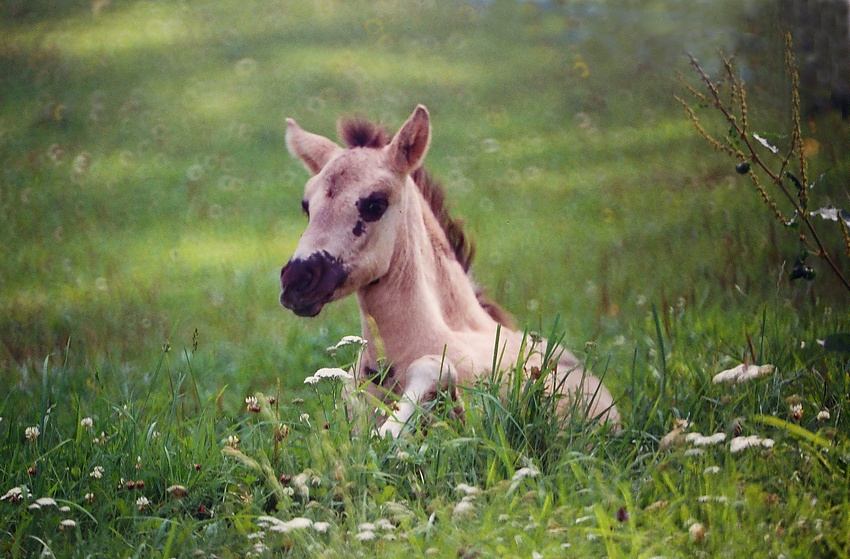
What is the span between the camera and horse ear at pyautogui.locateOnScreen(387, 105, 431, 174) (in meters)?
4.29

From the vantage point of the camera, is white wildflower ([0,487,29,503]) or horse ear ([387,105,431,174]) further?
horse ear ([387,105,431,174])

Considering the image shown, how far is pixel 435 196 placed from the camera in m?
4.68

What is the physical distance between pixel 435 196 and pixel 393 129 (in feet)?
3.10

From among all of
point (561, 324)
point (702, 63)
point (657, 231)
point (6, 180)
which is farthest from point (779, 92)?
point (6, 180)

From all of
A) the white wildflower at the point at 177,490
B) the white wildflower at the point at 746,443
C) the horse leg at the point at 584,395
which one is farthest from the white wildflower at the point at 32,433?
the white wildflower at the point at 746,443

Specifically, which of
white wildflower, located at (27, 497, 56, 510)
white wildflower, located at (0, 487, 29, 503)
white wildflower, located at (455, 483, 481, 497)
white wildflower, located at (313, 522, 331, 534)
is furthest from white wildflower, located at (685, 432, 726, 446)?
white wildflower, located at (0, 487, 29, 503)

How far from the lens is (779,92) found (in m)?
5.85

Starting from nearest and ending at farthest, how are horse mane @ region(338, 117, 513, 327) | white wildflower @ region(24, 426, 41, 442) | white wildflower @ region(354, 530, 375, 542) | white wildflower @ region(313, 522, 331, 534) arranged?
white wildflower @ region(354, 530, 375, 542)
white wildflower @ region(313, 522, 331, 534)
white wildflower @ region(24, 426, 41, 442)
horse mane @ region(338, 117, 513, 327)

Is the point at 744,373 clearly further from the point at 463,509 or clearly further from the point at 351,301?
the point at 351,301

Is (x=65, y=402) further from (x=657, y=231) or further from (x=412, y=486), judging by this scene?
(x=657, y=231)

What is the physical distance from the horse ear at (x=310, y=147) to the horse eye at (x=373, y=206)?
0.39m

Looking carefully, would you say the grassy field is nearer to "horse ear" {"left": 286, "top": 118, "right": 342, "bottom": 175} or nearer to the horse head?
the horse head

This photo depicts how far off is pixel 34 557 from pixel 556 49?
14.1 feet

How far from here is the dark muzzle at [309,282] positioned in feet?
13.3
